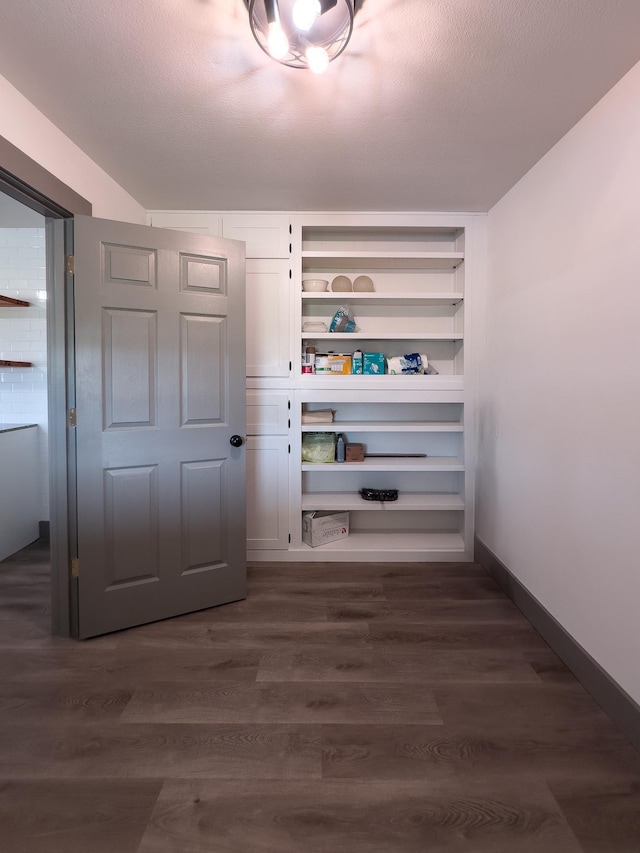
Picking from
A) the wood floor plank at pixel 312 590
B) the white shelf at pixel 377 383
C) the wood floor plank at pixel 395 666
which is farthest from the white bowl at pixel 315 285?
the wood floor plank at pixel 395 666

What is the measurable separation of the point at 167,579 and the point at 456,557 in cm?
205

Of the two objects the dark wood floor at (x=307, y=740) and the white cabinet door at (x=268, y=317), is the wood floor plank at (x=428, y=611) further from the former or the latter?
the white cabinet door at (x=268, y=317)

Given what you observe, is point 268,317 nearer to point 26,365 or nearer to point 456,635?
point 26,365

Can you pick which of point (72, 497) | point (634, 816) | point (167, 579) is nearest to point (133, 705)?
point (167, 579)

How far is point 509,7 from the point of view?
Answer: 53.5 inches

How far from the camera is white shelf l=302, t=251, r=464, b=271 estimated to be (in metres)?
3.01

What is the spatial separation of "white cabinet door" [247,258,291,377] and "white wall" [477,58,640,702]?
1478 millimetres

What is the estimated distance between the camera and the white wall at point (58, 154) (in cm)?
178

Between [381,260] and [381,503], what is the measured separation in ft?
5.98

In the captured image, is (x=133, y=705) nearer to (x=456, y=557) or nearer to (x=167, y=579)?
(x=167, y=579)

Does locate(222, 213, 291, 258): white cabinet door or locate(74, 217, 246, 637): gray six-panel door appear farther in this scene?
locate(222, 213, 291, 258): white cabinet door

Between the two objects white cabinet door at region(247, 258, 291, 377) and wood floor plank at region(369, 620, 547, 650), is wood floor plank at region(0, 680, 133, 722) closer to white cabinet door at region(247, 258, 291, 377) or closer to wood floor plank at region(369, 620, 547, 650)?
wood floor plank at region(369, 620, 547, 650)

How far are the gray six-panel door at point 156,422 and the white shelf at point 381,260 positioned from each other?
0.79 meters

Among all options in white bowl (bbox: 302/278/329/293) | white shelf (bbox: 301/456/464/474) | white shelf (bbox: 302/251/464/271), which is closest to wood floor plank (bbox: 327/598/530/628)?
white shelf (bbox: 301/456/464/474)
